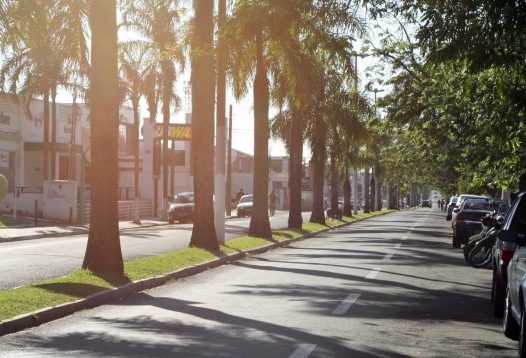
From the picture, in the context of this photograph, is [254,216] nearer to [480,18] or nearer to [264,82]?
[264,82]

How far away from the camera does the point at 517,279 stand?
27.1ft

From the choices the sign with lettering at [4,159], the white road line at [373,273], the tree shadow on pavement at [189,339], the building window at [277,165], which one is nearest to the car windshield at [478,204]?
the white road line at [373,273]

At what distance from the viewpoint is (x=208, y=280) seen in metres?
15.8

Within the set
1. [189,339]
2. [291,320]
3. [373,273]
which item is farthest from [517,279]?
[373,273]

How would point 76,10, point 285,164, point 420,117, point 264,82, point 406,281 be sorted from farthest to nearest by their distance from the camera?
point 285,164 < point 420,117 < point 264,82 < point 406,281 < point 76,10

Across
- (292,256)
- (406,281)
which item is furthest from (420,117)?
(406,281)

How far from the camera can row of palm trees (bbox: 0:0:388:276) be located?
45.9ft

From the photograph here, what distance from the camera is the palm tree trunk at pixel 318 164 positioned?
1630 inches

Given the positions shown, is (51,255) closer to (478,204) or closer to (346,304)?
(346,304)

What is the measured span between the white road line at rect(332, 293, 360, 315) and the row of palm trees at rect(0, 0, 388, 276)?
14.0 ft

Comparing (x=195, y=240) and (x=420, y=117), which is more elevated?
(x=420, y=117)

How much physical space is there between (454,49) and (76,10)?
6838 millimetres

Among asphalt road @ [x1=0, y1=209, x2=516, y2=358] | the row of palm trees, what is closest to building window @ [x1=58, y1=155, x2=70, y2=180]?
the row of palm trees

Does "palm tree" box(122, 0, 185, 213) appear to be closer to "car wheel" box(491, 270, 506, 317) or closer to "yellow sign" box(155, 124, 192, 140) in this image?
"yellow sign" box(155, 124, 192, 140)
